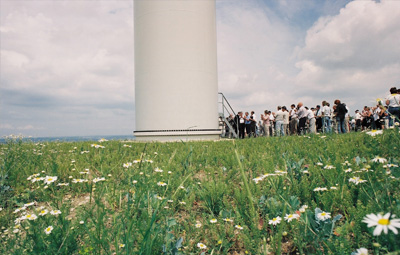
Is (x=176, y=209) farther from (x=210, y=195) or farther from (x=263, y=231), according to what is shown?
(x=263, y=231)

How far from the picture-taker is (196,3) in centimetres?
1223

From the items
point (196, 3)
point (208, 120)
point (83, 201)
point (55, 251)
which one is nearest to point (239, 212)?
point (55, 251)

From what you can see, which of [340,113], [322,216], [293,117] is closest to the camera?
[322,216]

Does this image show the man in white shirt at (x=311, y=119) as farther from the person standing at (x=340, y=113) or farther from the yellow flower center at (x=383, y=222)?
the yellow flower center at (x=383, y=222)

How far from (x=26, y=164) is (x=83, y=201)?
2150 millimetres

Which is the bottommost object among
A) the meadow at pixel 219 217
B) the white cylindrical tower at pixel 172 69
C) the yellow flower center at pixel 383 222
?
the meadow at pixel 219 217

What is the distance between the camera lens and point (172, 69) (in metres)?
11.8

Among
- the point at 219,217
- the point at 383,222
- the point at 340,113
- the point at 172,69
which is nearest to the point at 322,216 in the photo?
the point at 219,217

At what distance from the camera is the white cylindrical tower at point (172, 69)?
1183 centimetres

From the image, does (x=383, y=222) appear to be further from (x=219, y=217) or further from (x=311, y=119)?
(x=311, y=119)

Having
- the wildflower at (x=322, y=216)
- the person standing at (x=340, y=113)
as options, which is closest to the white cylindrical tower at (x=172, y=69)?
the person standing at (x=340, y=113)

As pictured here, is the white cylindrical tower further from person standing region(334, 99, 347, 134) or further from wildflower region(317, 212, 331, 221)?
wildflower region(317, 212, 331, 221)

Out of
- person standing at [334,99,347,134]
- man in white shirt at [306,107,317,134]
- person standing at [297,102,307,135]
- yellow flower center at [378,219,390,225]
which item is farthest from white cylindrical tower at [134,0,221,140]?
yellow flower center at [378,219,390,225]

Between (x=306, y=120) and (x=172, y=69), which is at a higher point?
(x=172, y=69)
